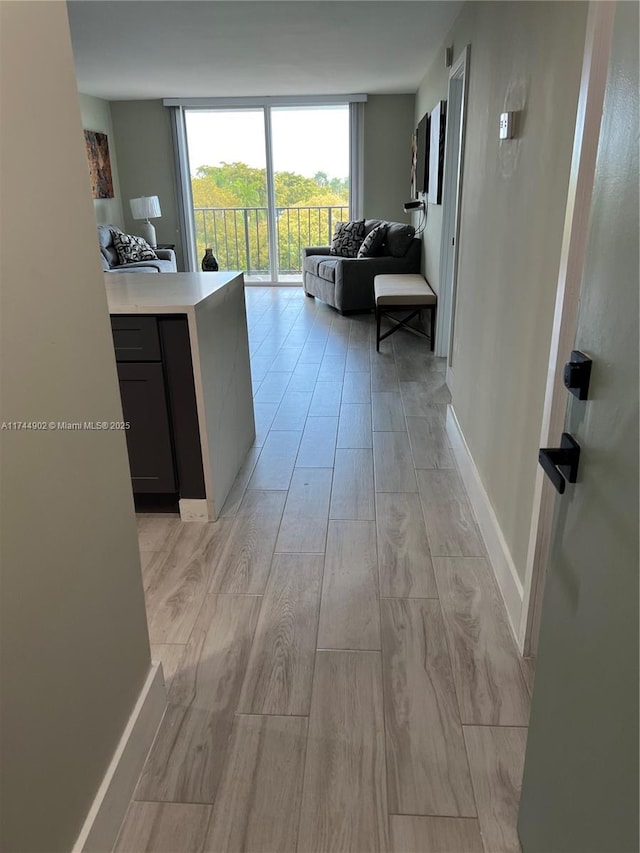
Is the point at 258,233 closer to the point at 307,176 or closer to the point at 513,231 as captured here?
the point at 307,176

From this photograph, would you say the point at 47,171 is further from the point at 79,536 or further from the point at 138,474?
the point at 138,474

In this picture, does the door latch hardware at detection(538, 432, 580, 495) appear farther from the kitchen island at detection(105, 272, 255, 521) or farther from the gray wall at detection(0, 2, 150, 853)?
the kitchen island at detection(105, 272, 255, 521)

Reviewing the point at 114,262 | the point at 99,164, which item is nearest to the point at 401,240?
the point at 114,262

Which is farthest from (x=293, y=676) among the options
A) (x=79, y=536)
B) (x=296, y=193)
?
(x=296, y=193)

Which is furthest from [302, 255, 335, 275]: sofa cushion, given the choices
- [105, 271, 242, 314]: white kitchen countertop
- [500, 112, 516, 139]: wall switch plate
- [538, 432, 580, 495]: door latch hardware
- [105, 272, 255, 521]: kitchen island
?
[538, 432, 580, 495]: door latch hardware

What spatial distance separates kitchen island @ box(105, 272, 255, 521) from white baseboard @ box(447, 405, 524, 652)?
1.10m

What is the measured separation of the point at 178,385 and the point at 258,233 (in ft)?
22.2

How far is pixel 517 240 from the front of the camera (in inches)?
79.1

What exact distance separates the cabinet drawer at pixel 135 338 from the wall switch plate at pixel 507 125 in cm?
143

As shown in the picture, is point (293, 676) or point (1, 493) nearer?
point (1, 493)

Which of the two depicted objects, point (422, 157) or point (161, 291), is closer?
point (161, 291)

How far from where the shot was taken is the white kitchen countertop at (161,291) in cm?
223

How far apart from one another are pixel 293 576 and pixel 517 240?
1.41 m

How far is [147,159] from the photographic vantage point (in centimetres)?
818
